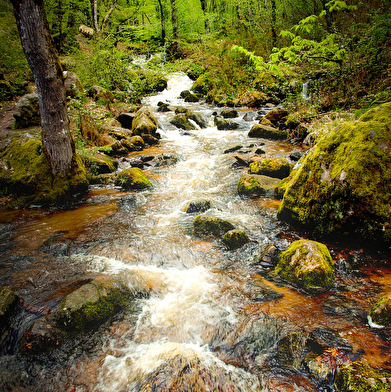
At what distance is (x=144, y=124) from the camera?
12234 mm

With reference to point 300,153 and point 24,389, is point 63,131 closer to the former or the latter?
point 24,389

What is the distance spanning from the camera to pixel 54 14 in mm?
15156

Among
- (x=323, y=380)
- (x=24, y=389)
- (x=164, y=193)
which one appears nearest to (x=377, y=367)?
(x=323, y=380)

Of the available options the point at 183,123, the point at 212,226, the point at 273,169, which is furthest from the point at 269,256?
the point at 183,123

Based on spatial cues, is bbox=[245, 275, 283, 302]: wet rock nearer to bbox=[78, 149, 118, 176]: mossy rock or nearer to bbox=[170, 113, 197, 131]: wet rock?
bbox=[78, 149, 118, 176]: mossy rock

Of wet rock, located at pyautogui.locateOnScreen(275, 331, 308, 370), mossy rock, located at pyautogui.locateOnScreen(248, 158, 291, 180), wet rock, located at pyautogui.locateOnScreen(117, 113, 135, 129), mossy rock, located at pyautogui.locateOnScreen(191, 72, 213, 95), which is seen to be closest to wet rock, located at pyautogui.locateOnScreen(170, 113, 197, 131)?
wet rock, located at pyautogui.locateOnScreen(117, 113, 135, 129)

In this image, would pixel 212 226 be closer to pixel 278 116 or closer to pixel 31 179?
pixel 31 179

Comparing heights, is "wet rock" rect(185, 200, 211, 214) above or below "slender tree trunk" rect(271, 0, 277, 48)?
below

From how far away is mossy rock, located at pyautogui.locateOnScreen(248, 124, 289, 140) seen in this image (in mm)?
11145

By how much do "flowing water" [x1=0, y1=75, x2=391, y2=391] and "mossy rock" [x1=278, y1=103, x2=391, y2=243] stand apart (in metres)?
0.45

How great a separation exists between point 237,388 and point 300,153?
8.18m

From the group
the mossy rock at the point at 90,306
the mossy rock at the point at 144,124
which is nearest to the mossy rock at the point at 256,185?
the mossy rock at the point at 90,306

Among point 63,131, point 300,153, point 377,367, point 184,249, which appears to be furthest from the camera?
point 300,153

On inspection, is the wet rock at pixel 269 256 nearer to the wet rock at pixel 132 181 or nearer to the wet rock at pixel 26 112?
the wet rock at pixel 132 181
